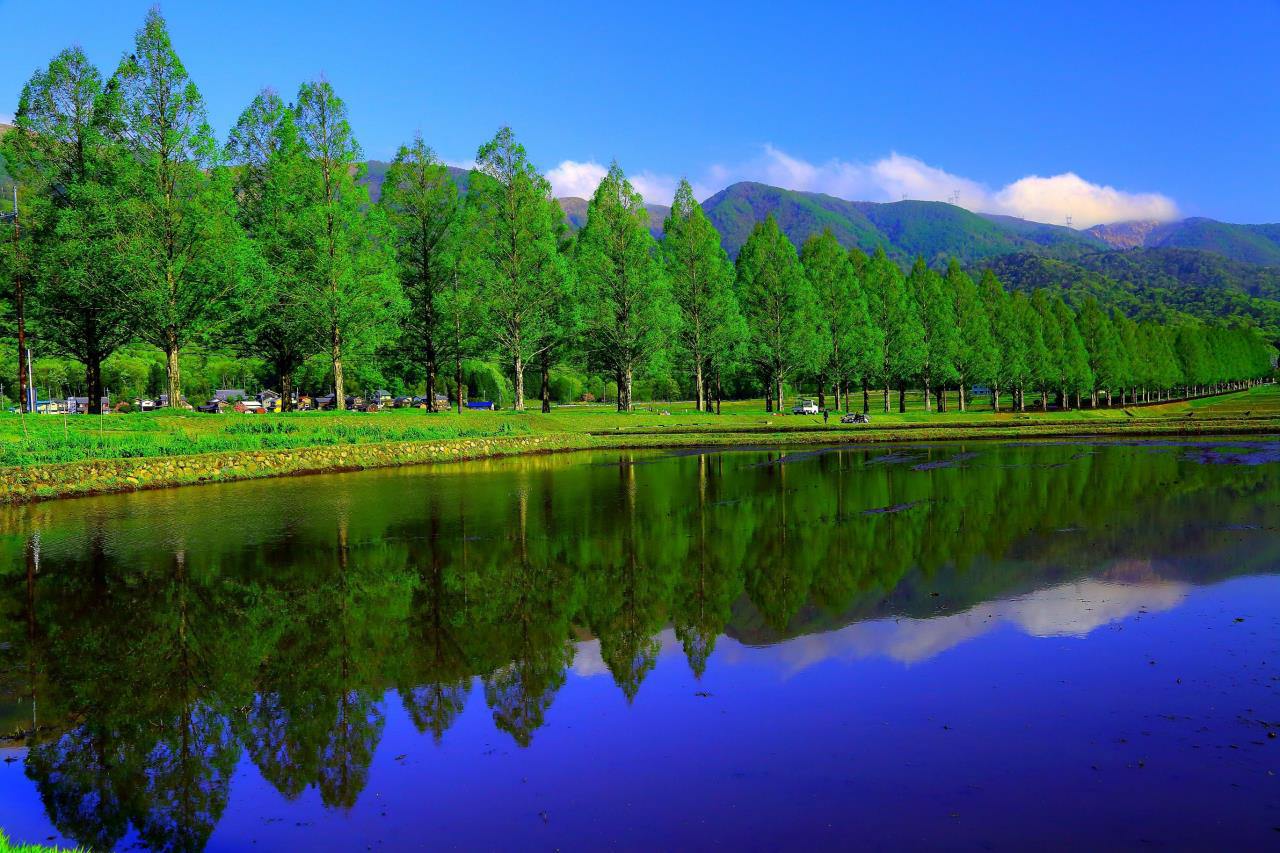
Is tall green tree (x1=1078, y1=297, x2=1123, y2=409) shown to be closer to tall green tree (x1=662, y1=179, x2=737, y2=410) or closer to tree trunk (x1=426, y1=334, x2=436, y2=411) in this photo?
tall green tree (x1=662, y1=179, x2=737, y2=410)

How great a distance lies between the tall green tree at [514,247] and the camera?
62.2m

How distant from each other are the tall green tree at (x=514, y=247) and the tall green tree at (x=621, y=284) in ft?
11.4

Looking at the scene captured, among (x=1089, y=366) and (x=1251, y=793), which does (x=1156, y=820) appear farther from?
(x=1089, y=366)

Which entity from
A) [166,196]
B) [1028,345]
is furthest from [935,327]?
[166,196]

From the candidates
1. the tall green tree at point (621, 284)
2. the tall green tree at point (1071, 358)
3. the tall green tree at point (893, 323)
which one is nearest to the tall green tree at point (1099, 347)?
the tall green tree at point (1071, 358)

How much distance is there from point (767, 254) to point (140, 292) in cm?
5393

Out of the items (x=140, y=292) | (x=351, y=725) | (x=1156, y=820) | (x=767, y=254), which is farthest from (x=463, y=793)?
(x=767, y=254)

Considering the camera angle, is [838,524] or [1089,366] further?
[1089,366]

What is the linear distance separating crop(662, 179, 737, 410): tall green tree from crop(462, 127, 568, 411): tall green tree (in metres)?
12.6

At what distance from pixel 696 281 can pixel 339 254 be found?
3257cm

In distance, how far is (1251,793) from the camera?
25.1 ft

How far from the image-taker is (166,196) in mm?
45781

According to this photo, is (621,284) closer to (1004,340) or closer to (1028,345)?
(1004,340)

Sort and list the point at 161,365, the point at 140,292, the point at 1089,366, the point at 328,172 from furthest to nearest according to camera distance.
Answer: the point at 161,365 → the point at 1089,366 → the point at 328,172 → the point at 140,292
